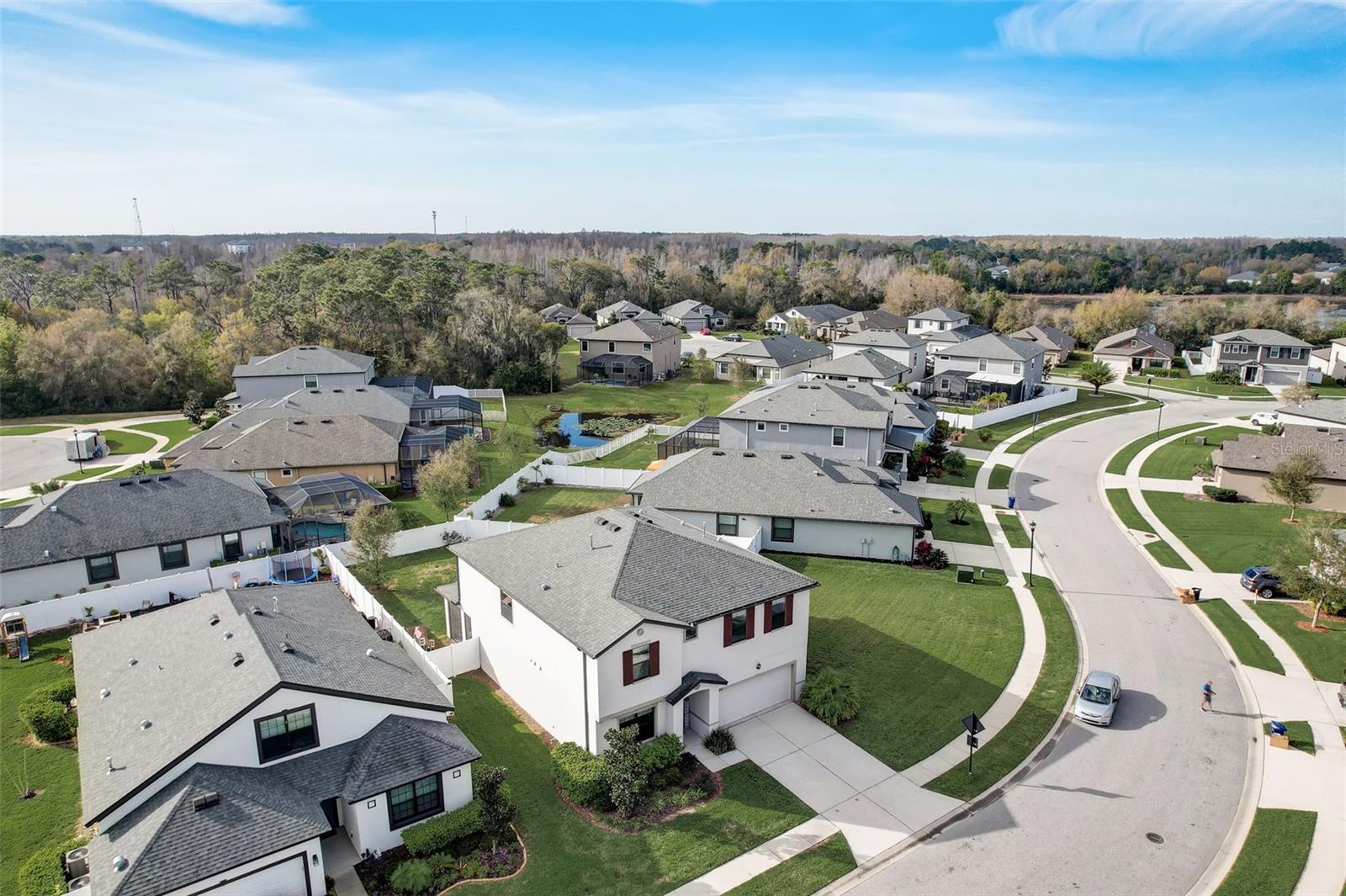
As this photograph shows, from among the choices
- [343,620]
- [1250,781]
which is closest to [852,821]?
[1250,781]

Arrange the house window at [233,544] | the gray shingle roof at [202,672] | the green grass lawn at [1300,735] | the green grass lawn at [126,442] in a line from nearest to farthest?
the gray shingle roof at [202,672] → the green grass lawn at [1300,735] → the house window at [233,544] → the green grass lawn at [126,442]

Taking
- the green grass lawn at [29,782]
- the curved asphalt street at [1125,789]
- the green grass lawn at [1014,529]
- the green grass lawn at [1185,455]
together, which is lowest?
the curved asphalt street at [1125,789]

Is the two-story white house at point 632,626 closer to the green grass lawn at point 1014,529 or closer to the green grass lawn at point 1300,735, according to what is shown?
the green grass lawn at point 1300,735

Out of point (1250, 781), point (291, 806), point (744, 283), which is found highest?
point (744, 283)

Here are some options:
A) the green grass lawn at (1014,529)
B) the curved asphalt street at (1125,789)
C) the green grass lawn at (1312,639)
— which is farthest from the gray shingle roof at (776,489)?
the green grass lawn at (1312,639)

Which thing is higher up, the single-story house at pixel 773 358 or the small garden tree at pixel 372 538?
the single-story house at pixel 773 358

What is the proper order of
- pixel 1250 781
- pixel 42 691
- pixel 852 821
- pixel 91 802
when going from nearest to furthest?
1. pixel 91 802
2. pixel 852 821
3. pixel 1250 781
4. pixel 42 691

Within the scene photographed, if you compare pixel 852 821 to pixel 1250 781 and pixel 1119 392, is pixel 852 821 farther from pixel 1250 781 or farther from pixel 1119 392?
pixel 1119 392

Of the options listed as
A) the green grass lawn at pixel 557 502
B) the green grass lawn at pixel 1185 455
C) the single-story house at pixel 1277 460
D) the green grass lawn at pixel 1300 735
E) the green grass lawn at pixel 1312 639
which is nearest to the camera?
the green grass lawn at pixel 1300 735
